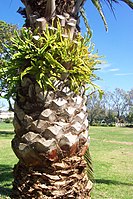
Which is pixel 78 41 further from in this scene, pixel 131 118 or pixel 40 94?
pixel 131 118

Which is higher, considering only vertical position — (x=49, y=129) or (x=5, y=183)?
(x=49, y=129)

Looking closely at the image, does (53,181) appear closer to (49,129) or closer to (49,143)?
(49,143)

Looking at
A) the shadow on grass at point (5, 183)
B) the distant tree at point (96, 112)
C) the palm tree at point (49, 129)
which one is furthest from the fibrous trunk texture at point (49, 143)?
the distant tree at point (96, 112)

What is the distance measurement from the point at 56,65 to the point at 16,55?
33 centimetres

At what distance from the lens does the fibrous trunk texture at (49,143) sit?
2.20 m

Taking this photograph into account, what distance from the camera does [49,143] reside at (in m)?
2.18

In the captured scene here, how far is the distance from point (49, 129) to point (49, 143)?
0.11 metres

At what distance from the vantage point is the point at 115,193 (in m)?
7.83

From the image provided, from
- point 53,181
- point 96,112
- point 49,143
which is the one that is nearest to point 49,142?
point 49,143

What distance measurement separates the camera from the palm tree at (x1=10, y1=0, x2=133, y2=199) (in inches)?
86.6

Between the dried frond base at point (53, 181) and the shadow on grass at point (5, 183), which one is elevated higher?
the dried frond base at point (53, 181)

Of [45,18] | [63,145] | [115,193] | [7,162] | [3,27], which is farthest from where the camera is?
[3,27]

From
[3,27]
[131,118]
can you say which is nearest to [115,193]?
[3,27]

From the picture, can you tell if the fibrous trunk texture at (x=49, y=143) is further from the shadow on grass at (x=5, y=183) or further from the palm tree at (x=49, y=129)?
the shadow on grass at (x=5, y=183)
